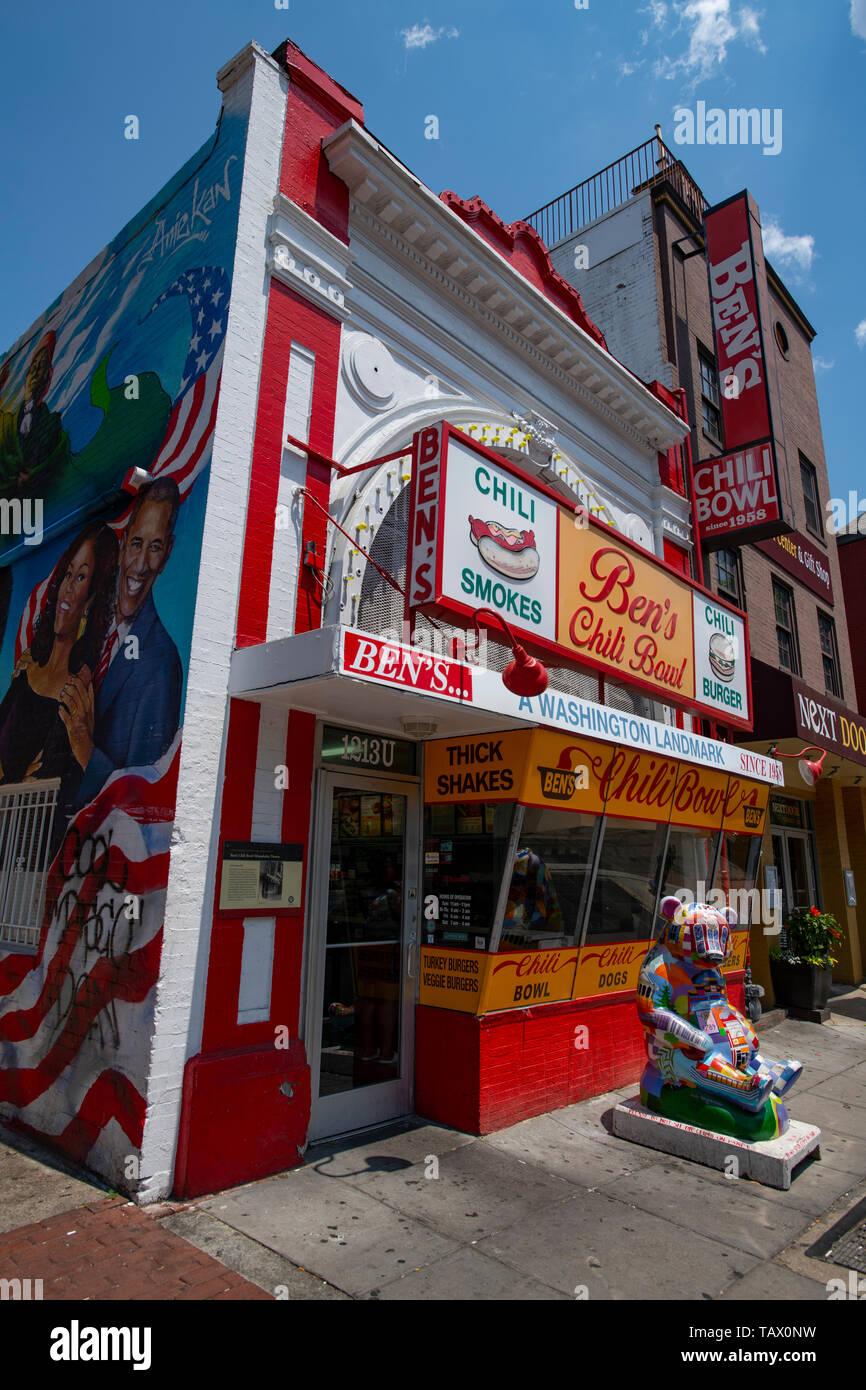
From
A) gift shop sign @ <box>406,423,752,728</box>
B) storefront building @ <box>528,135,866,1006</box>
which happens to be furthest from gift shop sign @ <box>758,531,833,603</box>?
gift shop sign @ <box>406,423,752,728</box>

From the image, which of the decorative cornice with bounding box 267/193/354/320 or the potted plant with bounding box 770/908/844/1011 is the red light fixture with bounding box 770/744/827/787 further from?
the decorative cornice with bounding box 267/193/354/320

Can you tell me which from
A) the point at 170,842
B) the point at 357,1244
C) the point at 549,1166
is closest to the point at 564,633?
the point at 170,842

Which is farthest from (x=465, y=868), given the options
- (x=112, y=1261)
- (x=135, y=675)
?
(x=112, y=1261)

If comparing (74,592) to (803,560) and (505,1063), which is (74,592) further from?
(803,560)

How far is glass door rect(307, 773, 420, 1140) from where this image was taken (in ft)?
19.7

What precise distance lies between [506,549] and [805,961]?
8618 mm

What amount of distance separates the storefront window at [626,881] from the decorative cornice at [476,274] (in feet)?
18.1

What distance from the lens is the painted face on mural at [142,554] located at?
600 centimetres

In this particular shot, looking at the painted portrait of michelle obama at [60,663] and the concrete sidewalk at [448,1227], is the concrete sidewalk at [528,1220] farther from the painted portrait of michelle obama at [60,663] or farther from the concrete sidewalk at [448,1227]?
the painted portrait of michelle obama at [60,663]

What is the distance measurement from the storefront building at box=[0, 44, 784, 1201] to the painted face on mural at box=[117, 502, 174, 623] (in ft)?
0.16

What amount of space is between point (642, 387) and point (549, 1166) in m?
9.26

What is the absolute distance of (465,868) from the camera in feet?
21.6

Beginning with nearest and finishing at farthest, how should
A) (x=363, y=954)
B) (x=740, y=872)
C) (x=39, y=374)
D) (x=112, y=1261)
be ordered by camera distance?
(x=112, y=1261)
(x=363, y=954)
(x=39, y=374)
(x=740, y=872)
